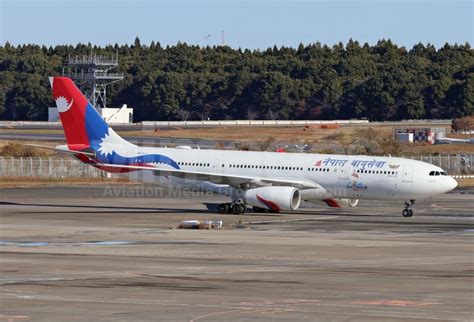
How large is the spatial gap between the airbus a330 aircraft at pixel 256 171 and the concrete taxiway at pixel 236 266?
1238 millimetres

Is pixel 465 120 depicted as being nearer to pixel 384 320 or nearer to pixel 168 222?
pixel 168 222

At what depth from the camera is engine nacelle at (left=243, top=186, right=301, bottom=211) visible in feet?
191

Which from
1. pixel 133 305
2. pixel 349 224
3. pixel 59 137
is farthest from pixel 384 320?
pixel 59 137

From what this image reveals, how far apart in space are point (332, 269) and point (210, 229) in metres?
16.6

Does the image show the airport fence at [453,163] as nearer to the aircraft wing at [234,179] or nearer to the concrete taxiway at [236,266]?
the concrete taxiway at [236,266]

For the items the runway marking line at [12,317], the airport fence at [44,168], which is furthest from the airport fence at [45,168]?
the runway marking line at [12,317]

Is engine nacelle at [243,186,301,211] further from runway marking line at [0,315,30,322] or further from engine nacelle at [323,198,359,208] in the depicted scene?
runway marking line at [0,315,30,322]

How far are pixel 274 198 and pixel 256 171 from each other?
3018 millimetres

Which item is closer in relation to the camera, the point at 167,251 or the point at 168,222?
the point at 167,251

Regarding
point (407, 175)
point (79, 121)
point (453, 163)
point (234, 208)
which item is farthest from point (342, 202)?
point (453, 163)

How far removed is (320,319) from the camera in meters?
23.3

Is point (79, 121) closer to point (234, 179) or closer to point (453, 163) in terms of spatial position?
point (234, 179)

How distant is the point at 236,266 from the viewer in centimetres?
3388

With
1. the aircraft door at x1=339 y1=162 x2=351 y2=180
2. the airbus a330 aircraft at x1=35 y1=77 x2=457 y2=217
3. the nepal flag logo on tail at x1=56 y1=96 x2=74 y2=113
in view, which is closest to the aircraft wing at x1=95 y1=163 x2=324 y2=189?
the airbus a330 aircraft at x1=35 y1=77 x2=457 y2=217
